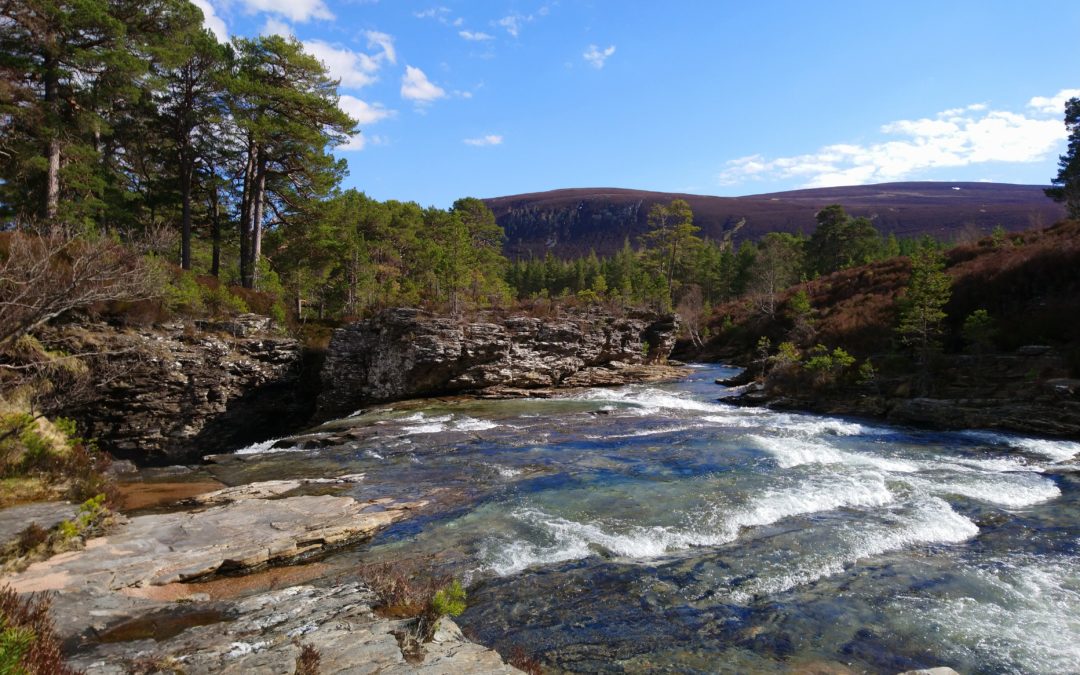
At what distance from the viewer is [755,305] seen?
5216 cm

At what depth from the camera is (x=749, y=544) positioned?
9.05 m

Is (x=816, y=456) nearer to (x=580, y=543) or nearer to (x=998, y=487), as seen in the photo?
(x=998, y=487)

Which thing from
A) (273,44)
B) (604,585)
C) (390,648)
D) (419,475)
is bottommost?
(419,475)

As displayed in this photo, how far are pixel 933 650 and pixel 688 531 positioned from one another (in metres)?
3.98

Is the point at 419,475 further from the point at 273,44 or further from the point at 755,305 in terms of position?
the point at 755,305

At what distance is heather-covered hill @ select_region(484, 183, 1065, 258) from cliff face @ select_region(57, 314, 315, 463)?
119 metres

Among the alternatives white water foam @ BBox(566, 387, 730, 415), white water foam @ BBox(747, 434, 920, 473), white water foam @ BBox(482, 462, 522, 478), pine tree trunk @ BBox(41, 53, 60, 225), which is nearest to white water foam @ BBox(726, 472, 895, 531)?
white water foam @ BBox(747, 434, 920, 473)

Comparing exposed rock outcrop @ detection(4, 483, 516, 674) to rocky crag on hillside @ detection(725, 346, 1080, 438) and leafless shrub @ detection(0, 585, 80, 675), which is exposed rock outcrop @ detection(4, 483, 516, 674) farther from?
rocky crag on hillside @ detection(725, 346, 1080, 438)

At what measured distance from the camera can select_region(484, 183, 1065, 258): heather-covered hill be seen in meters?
122

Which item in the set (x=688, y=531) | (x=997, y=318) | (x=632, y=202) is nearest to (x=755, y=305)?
(x=997, y=318)

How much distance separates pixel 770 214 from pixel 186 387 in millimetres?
152897

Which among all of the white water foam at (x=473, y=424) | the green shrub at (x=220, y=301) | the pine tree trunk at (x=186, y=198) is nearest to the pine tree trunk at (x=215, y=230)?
the pine tree trunk at (x=186, y=198)

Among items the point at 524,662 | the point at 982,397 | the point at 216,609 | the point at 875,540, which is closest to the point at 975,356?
the point at 982,397

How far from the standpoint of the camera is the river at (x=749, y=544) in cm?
625
